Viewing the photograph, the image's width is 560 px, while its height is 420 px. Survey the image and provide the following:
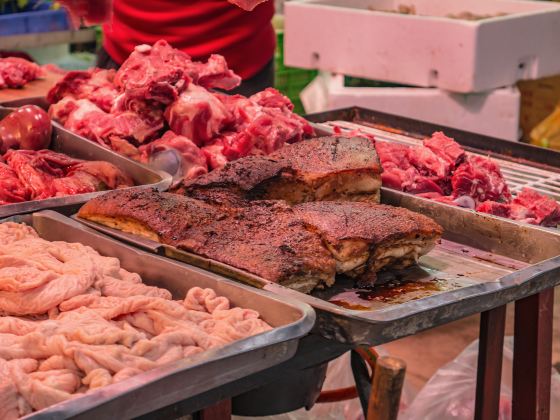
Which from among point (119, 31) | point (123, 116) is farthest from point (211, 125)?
point (119, 31)

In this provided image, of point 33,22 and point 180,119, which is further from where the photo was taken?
point 33,22

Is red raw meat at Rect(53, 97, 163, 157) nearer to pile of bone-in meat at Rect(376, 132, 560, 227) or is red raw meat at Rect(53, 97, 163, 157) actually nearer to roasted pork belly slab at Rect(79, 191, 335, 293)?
roasted pork belly slab at Rect(79, 191, 335, 293)

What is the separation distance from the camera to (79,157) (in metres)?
3.13

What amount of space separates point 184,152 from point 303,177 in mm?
490

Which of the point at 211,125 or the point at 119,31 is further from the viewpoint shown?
the point at 119,31

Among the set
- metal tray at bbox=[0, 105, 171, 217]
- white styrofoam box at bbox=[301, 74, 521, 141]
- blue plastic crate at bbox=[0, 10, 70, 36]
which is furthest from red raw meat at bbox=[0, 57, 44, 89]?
blue plastic crate at bbox=[0, 10, 70, 36]

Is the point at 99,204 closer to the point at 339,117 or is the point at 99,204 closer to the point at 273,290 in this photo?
the point at 273,290

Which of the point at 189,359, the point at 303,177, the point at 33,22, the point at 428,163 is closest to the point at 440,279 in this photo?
the point at 303,177

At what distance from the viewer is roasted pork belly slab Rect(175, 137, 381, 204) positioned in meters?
2.58

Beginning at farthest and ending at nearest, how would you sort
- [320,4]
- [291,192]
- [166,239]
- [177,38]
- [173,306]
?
[320,4]
[177,38]
[291,192]
[166,239]
[173,306]

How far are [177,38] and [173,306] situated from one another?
7.88ft

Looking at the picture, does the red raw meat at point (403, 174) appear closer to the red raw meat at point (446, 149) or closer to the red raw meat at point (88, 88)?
the red raw meat at point (446, 149)

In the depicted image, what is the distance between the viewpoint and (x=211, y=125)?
121 inches

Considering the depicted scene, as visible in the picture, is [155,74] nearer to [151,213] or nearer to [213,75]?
[213,75]
